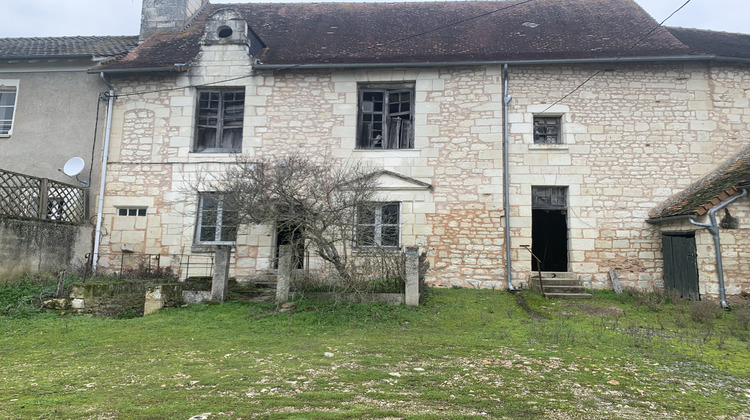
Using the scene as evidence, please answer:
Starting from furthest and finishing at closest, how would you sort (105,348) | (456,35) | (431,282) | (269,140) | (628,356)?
(456,35) < (269,140) < (431,282) < (105,348) < (628,356)

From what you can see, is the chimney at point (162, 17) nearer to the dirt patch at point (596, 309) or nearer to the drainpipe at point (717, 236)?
the dirt patch at point (596, 309)

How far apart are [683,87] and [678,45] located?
105 centimetres

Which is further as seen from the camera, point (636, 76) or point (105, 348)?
point (636, 76)

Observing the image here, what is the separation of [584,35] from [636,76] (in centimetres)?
186

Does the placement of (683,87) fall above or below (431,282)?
above

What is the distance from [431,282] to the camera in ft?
35.2

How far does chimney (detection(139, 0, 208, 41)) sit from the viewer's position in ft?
44.5

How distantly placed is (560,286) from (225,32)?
10.4 m

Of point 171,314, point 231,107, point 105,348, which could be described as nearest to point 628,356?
point 105,348

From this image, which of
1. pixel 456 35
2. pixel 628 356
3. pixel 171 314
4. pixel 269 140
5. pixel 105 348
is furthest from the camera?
pixel 456 35

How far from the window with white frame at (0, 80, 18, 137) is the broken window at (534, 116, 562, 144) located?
45.8 feet

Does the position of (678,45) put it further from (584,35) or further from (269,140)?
(269,140)

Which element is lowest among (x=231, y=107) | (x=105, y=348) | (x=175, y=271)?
(x=105, y=348)

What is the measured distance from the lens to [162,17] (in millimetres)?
13609
